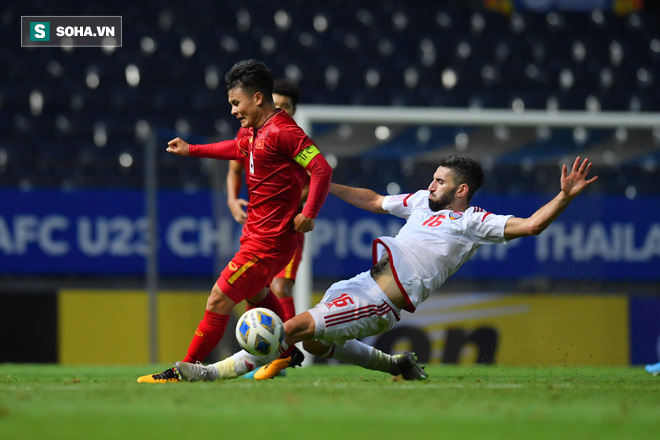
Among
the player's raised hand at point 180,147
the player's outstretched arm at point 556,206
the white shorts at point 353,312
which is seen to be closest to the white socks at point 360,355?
the white shorts at point 353,312

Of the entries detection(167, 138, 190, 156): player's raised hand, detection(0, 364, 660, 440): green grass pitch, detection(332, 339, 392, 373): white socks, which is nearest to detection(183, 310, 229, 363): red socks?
detection(0, 364, 660, 440): green grass pitch

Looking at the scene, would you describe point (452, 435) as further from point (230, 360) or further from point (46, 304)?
point (46, 304)

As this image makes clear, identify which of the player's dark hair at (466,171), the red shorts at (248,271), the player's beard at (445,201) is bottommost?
the red shorts at (248,271)

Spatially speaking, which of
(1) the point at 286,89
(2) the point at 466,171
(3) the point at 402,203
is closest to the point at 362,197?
(3) the point at 402,203

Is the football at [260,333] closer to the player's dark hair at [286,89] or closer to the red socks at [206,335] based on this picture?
the red socks at [206,335]

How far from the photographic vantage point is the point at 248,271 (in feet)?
14.7

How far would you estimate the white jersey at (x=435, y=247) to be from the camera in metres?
4.48

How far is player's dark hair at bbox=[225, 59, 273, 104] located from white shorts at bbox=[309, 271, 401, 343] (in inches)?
42.9

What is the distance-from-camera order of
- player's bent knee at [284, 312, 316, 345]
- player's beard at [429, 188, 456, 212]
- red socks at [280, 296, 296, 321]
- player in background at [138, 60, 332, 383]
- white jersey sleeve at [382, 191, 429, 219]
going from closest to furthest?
1. player's bent knee at [284, 312, 316, 345]
2. player in background at [138, 60, 332, 383]
3. player's beard at [429, 188, 456, 212]
4. white jersey sleeve at [382, 191, 429, 219]
5. red socks at [280, 296, 296, 321]

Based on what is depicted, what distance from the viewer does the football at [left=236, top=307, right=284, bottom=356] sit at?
420 cm

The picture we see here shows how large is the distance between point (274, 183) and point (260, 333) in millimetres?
823

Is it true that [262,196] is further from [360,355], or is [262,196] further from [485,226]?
[485,226]

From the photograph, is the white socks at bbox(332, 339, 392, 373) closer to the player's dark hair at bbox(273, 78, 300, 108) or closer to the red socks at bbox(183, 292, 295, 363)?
the red socks at bbox(183, 292, 295, 363)

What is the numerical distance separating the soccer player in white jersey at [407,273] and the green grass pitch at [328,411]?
0.26 metres
